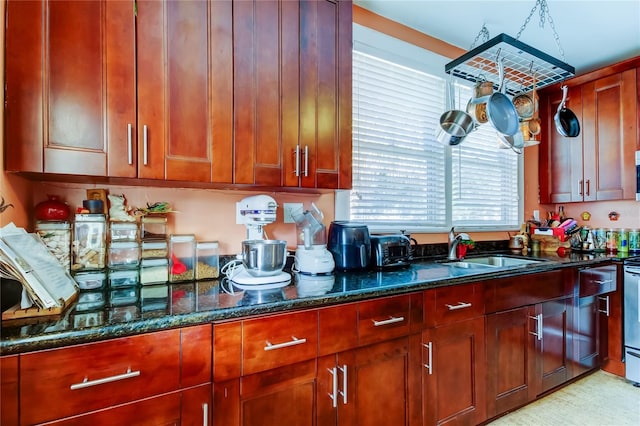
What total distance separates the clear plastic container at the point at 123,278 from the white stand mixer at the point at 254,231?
39 centimetres

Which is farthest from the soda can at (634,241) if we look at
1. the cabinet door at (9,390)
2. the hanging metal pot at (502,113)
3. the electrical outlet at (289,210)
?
the cabinet door at (9,390)

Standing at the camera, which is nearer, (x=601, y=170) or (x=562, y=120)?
(x=562, y=120)

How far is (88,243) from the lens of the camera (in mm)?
1340

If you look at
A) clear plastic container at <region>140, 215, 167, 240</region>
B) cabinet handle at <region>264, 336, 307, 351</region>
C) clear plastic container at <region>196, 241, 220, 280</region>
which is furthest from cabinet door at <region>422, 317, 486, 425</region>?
clear plastic container at <region>140, 215, 167, 240</region>

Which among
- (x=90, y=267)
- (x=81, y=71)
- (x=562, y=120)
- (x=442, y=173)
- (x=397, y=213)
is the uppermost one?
(x=562, y=120)

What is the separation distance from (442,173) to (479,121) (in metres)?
0.56

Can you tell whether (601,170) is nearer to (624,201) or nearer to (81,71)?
(624,201)

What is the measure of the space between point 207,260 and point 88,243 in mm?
486

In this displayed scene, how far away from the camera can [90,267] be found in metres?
1.33

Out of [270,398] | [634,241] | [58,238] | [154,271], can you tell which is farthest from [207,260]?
[634,241]

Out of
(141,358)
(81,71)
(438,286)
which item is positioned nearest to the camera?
(141,358)

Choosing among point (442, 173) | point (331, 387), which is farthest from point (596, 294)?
point (331, 387)

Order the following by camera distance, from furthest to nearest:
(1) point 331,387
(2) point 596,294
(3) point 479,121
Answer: (2) point 596,294 → (3) point 479,121 → (1) point 331,387

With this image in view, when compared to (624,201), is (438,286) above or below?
below
